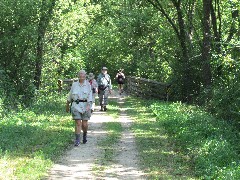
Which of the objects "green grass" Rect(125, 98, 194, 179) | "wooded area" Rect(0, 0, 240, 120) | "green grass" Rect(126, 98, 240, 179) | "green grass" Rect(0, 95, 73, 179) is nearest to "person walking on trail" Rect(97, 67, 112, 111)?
"green grass" Rect(0, 95, 73, 179)

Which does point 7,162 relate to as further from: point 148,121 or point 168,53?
point 168,53

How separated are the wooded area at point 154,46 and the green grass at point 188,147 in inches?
46.6

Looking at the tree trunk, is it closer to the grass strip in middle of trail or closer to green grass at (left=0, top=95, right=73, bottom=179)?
the grass strip in middle of trail

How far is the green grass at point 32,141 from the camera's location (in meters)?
8.23

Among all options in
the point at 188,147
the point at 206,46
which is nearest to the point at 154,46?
the point at 206,46

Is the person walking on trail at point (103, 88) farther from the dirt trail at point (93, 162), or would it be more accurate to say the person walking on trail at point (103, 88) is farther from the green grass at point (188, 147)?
the dirt trail at point (93, 162)

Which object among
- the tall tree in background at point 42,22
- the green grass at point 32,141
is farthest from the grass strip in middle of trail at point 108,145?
the tall tree in background at point 42,22

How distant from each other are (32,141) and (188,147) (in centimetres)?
395

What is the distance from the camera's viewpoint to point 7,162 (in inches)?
342

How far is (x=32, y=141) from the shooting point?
36.3 ft

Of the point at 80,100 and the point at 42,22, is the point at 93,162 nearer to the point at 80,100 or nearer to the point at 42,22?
the point at 80,100

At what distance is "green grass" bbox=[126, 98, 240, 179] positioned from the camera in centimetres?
823

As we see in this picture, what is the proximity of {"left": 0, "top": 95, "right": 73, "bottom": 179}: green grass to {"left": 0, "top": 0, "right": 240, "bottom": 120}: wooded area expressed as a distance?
1.70m

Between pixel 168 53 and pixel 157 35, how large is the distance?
12.5ft
